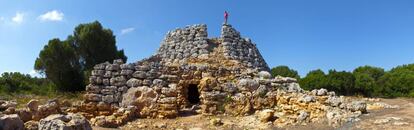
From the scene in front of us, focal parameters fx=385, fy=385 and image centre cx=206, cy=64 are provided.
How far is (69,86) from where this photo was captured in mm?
20891

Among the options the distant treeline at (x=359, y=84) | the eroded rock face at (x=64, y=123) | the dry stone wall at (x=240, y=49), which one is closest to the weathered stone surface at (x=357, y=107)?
the dry stone wall at (x=240, y=49)

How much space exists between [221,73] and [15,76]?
18.4 m

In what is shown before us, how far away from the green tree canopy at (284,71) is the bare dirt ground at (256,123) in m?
14.3

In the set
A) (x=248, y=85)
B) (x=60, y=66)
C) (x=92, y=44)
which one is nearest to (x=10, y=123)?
(x=248, y=85)

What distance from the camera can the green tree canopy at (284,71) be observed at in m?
24.8

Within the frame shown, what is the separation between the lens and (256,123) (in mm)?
9852

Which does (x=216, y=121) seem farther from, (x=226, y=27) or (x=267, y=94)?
(x=226, y=27)

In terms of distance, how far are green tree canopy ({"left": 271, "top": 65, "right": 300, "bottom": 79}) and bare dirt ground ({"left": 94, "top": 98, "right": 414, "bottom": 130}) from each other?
14.3m

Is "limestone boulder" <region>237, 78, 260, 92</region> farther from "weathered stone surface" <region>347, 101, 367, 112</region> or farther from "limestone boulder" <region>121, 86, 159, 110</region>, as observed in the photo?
"weathered stone surface" <region>347, 101, 367, 112</region>

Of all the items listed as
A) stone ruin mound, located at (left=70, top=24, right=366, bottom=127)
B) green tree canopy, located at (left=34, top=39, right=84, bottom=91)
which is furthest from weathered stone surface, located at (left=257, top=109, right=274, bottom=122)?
green tree canopy, located at (left=34, top=39, right=84, bottom=91)

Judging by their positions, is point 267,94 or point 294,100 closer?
point 294,100

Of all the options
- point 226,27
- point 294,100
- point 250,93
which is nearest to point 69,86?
point 226,27

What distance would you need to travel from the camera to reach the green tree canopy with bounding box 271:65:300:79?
24.8 metres

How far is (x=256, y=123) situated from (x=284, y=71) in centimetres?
1615
